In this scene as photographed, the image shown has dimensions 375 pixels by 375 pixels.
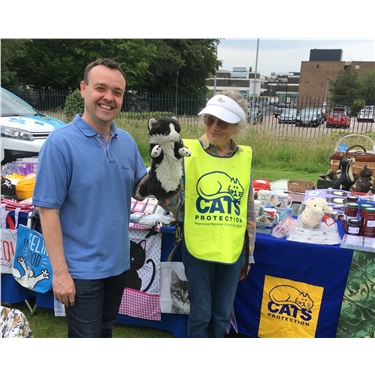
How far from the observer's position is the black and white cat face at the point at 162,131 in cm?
155

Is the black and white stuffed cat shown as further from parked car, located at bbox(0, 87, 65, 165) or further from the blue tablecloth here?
parked car, located at bbox(0, 87, 65, 165)

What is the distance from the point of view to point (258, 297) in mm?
2287

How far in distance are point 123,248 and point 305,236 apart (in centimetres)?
122

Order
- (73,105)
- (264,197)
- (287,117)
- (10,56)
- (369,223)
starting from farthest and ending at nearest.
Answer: (10,56), (287,117), (73,105), (264,197), (369,223)

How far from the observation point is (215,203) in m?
1.76

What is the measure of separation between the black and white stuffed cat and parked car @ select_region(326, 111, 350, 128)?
38.3 feet

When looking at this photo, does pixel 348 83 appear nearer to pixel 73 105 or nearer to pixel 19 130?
pixel 73 105

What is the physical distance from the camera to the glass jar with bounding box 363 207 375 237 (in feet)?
6.80

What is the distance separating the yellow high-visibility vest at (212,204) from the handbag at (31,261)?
1245mm

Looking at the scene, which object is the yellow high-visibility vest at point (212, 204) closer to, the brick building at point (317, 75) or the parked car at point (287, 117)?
the parked car at point (287, 117)

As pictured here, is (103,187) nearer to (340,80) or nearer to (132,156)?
(132,156)

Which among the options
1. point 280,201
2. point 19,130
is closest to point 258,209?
point 280,201

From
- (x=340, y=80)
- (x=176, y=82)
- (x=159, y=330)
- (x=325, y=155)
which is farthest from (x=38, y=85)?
(x=340, y=80)

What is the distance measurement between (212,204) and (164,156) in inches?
14.4
